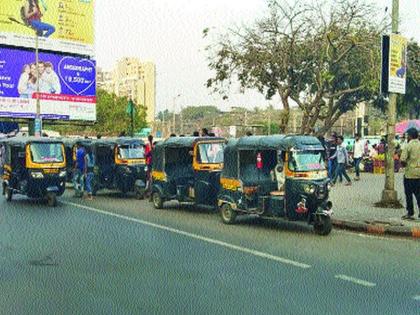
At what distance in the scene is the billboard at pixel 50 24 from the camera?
37.0 m

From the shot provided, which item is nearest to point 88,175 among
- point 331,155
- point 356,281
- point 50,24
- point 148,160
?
point 148,160

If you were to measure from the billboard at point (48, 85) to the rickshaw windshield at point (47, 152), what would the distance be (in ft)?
68.5

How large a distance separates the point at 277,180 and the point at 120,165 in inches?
307

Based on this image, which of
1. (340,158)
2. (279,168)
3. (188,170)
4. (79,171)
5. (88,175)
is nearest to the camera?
(279,168)

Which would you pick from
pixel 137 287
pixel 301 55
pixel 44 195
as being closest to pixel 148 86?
pixel 301 55

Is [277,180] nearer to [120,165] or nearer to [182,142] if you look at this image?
[182,142]

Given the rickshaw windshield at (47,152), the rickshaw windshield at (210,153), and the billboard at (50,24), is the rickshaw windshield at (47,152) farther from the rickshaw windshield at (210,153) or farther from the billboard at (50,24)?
the billboard at (50,24)

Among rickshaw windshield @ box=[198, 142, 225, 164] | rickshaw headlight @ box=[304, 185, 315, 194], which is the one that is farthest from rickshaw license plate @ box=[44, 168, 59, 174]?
rickshaw headlight @ box=[304, 185, 315, 194]

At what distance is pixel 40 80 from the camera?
125 feet

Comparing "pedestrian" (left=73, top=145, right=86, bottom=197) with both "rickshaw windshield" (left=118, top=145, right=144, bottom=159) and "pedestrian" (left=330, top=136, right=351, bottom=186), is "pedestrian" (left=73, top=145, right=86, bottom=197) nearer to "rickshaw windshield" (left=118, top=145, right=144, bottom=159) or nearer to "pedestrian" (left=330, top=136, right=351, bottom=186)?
"rickshaw windshield" (left=118, top=145, right=144, bottom=159)

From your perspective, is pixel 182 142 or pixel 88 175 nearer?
pixel 182 142

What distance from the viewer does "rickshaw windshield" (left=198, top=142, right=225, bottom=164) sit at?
564 inches

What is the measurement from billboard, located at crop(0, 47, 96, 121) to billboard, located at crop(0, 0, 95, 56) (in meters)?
0.79

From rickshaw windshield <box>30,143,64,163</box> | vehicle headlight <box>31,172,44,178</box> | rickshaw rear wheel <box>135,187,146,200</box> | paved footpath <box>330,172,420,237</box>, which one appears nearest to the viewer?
paved footpath <box>330,172,420,237</box>
